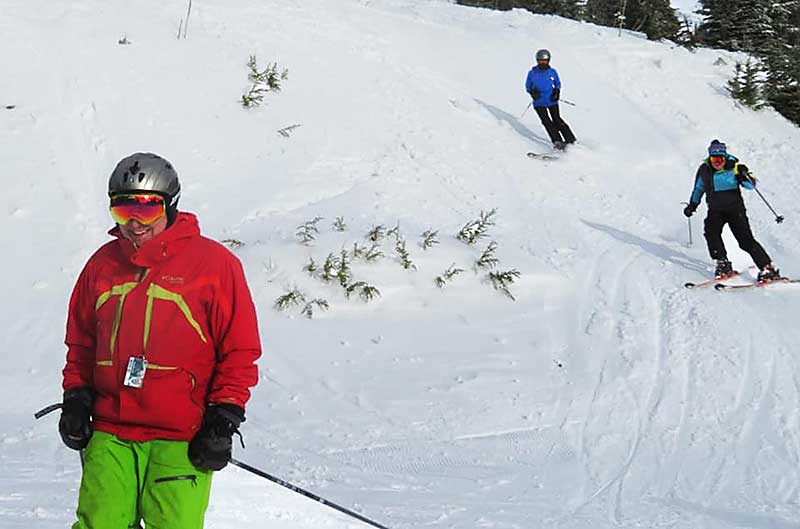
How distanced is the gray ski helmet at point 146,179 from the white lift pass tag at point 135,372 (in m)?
0.56

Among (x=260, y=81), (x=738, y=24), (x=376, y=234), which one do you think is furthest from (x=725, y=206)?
(x=738, y=24)

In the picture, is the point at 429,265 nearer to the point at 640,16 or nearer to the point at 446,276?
the point at 446,276

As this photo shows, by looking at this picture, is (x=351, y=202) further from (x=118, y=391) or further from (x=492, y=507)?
(x=118, y=391)

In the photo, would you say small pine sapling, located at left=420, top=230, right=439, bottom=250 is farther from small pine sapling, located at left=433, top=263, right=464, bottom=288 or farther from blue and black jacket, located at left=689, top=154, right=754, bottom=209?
blue and black jacket, located at left=689, top=154, right=754, bottom=209

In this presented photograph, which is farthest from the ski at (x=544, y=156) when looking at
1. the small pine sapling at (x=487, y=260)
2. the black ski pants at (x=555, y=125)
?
the small pine sapling at (x=487, y=260)

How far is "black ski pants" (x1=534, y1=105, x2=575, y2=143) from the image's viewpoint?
14.7 metres

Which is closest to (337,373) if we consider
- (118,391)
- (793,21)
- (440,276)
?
(440,276)

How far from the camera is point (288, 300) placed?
354 inches

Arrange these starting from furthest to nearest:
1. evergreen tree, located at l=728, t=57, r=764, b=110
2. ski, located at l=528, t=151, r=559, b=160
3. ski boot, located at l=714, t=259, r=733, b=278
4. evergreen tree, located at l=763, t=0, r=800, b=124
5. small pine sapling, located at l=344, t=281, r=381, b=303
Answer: evergreen tree, located at l=728, t=57, r=764, b=110 → evergreen tree, located at l=763, t=0, r=800, b=124 → ski, located at l=528, t=151, r=559, b=160 → ski boot, located at l=714, t=259, r=733, b=278 → small pine sapling, located at l=344, t=281, r=381, b=303

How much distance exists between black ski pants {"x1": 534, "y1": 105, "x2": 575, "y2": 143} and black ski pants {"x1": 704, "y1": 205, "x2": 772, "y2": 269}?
4.78m

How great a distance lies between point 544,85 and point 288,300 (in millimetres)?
7708

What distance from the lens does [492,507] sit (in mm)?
5629

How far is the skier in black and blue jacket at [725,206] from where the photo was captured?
1005 cm

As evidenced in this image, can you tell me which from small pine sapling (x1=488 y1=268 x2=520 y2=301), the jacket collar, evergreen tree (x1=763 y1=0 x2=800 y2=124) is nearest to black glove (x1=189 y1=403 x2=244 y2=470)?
the jacket collar
